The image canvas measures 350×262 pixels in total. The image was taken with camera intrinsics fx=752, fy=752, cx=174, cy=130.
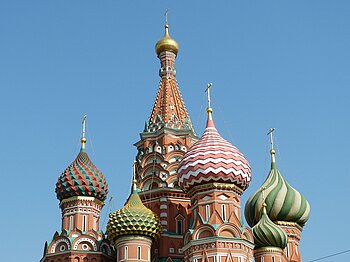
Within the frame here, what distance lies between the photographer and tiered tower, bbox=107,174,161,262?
27.4 metres

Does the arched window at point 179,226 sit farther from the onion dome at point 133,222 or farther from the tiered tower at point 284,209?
the tiered tower at point 284,209

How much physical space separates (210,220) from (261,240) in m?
3.24

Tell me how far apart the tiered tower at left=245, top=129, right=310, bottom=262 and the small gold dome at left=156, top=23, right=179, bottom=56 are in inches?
305

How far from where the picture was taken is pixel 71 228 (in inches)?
1168

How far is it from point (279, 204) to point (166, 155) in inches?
209

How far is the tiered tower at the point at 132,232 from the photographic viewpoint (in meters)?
27.4

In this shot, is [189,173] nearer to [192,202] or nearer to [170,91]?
[192,202]

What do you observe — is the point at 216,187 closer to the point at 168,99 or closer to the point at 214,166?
the point at 214,166

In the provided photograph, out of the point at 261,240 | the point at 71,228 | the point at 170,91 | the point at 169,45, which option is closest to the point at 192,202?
the point at 261,240

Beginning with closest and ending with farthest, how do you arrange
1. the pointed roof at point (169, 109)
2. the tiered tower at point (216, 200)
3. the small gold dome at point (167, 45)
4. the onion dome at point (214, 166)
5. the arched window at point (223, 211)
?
the tiered tower at point (216, 200), the arched window at point (223, 211), the onion dome at point (214, 166), the pointed roof at point (169, 109), the small gold dome at point (167, 45)

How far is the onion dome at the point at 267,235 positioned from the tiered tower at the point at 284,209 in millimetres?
2386

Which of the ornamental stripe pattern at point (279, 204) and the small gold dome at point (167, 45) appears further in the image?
the small gold dome at point (167, 45)

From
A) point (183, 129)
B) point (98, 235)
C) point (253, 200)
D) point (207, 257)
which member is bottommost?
point (207, 257)

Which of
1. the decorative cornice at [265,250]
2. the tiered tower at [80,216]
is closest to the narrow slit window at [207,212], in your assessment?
the decorative cornice at [265,250]
